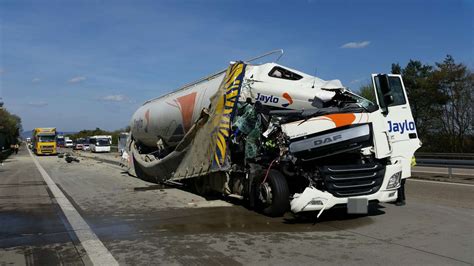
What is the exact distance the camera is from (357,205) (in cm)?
697

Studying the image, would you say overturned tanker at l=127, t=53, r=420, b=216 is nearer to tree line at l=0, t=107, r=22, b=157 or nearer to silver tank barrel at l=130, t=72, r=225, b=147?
silver tank barrel at l=130, t=72, r=225, b=147

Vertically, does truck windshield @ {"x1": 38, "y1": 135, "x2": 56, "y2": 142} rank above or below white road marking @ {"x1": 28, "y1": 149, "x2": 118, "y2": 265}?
above

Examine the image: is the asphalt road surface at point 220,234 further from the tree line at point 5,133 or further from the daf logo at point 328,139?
the tree line at point 5,133

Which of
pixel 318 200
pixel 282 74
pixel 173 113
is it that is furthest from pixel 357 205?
pixel 173 113

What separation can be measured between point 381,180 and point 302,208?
1560 millimetres

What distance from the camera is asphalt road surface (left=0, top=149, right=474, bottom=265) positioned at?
519cm

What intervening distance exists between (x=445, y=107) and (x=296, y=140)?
1272 inches

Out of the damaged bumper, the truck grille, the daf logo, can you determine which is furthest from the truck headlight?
the daf logo

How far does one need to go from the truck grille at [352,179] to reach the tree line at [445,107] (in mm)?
24892

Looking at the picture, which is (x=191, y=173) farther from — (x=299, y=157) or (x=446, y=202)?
(x=446, y=202)

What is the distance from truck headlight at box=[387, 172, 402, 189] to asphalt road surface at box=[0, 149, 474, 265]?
24.7 inches

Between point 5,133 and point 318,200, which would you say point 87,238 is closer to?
point 318,200

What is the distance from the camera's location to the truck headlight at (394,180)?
24.2ft

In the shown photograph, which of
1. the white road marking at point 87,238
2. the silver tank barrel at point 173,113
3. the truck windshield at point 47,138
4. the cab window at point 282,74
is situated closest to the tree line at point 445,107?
the silver tank barrel at point 173,113
